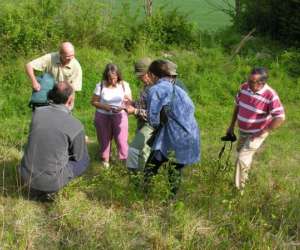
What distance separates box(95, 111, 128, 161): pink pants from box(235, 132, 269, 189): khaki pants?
1427 mm

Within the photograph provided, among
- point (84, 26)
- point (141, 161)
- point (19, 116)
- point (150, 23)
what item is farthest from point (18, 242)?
point (150, 23)

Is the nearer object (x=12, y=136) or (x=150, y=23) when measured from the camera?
(x=12, y=136)

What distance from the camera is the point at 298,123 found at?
8.27m

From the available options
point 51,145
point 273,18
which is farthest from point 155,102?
point 273,18

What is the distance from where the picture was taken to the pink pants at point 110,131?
6078mm

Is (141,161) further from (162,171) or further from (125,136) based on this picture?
(125,136)

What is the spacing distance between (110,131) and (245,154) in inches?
65.2

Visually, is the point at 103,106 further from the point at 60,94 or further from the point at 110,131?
the point at 60,94

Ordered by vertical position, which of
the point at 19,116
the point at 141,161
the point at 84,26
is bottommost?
the point at 19,116

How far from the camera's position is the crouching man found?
15.6 ft

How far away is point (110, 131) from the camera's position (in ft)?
20.3

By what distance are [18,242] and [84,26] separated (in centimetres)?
608

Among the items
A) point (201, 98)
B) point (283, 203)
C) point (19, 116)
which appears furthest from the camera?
point (201, 98)

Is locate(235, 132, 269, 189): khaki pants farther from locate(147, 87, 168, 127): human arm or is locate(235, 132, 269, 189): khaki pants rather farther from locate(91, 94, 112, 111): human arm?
locate(91, 94, 112, 111): human arm
